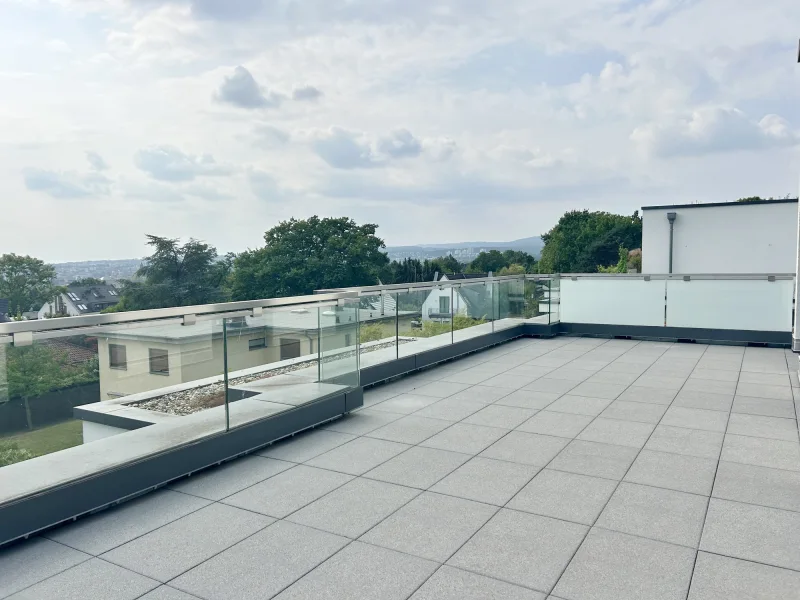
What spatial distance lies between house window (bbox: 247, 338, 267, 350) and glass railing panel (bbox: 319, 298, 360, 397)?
703 mm

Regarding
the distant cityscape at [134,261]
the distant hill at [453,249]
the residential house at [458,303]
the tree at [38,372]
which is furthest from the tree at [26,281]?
the tree at [38,372]

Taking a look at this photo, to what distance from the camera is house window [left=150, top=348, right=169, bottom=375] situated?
403 centimetres

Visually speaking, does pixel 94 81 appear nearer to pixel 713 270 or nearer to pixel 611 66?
pixel 611 66

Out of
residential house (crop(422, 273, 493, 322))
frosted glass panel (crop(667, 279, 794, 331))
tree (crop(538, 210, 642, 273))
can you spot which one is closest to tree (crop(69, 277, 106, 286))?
residential house (crop(422, 273, 493, 322))

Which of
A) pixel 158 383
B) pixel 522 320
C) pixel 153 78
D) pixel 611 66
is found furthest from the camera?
pixel 153 78

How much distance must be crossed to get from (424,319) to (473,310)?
1.54 meters

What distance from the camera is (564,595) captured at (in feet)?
8.89

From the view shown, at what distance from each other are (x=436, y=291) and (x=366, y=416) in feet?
10.5

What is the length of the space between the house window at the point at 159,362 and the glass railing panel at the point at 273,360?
1.83 ft

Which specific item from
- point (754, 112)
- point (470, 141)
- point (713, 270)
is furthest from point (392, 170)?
point (713, 270)

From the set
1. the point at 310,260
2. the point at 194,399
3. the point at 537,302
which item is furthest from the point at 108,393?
the point at 310,260

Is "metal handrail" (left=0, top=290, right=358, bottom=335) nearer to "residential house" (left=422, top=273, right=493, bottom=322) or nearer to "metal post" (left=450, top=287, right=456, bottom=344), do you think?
"residential house" (left=422, top=273, right=493, bottom=322)

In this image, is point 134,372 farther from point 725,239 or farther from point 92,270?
point 92,270

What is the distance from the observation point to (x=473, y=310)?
32.0 feet
